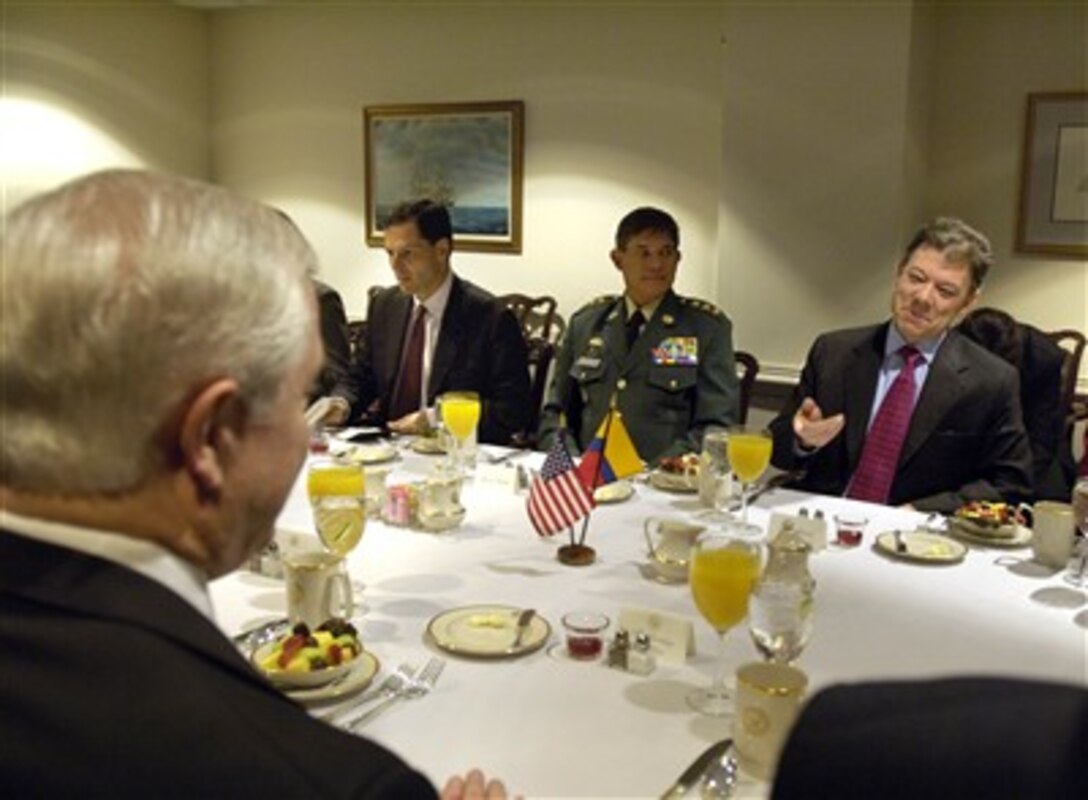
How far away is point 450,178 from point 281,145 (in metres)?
1.28

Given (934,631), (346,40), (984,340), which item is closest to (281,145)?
(346,40)

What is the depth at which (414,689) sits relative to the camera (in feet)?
4.44

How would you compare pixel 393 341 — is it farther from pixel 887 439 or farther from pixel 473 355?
pixel 887 439

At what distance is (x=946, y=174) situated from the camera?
454 centimetres

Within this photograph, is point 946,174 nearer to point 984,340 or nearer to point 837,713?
point 984,340

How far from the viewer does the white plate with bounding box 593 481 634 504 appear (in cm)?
223

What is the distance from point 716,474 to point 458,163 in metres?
3.78

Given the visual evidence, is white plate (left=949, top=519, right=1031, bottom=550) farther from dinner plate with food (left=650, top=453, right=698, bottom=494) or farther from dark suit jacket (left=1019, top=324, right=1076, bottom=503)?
dark suit jacket (left=1019, top=324, right=1076, bottom=503)

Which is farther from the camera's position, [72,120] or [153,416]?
[72,120]

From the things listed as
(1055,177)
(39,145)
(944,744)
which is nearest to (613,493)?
(944,744)

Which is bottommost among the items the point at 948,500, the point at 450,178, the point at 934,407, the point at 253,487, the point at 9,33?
the point at 948,500

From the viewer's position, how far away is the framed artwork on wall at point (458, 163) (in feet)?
17.8

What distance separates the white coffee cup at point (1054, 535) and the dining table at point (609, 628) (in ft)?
0.09

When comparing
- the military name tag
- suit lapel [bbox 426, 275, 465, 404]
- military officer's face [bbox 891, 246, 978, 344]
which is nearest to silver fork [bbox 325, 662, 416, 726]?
military officer's face [bbox 891, 246, 978, 344]
